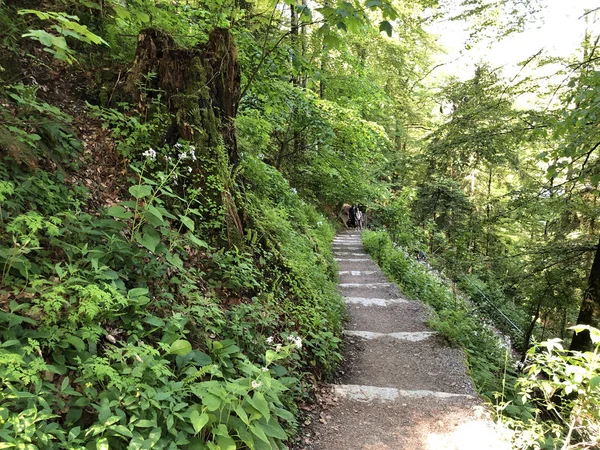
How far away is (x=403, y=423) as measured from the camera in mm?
3631

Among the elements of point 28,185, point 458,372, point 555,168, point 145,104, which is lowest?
point 458,372

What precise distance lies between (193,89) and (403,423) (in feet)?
14.3

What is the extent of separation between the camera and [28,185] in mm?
2484

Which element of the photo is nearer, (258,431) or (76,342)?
(76,342)

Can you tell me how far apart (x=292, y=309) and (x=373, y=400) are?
55.2 inches

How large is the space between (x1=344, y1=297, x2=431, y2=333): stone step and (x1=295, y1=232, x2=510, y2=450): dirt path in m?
0.02

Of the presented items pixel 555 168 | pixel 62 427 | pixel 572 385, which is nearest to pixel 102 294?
pixel 62 427

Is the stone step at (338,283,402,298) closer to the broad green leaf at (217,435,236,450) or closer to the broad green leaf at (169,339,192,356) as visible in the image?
the broad green leaf at (169,339,192,356)

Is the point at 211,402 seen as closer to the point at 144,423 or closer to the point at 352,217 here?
the point at 144,423

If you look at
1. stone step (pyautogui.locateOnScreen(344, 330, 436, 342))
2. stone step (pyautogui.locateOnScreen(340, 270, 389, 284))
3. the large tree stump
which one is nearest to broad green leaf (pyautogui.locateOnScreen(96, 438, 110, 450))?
the large tree stump

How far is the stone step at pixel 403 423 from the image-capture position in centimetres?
329

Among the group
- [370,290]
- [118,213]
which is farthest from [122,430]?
[370,290]

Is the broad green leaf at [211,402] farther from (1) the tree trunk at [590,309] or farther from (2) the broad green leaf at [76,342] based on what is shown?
(1) the tree trunk at [590,309]

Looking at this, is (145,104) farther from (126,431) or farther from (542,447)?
(542,447)
